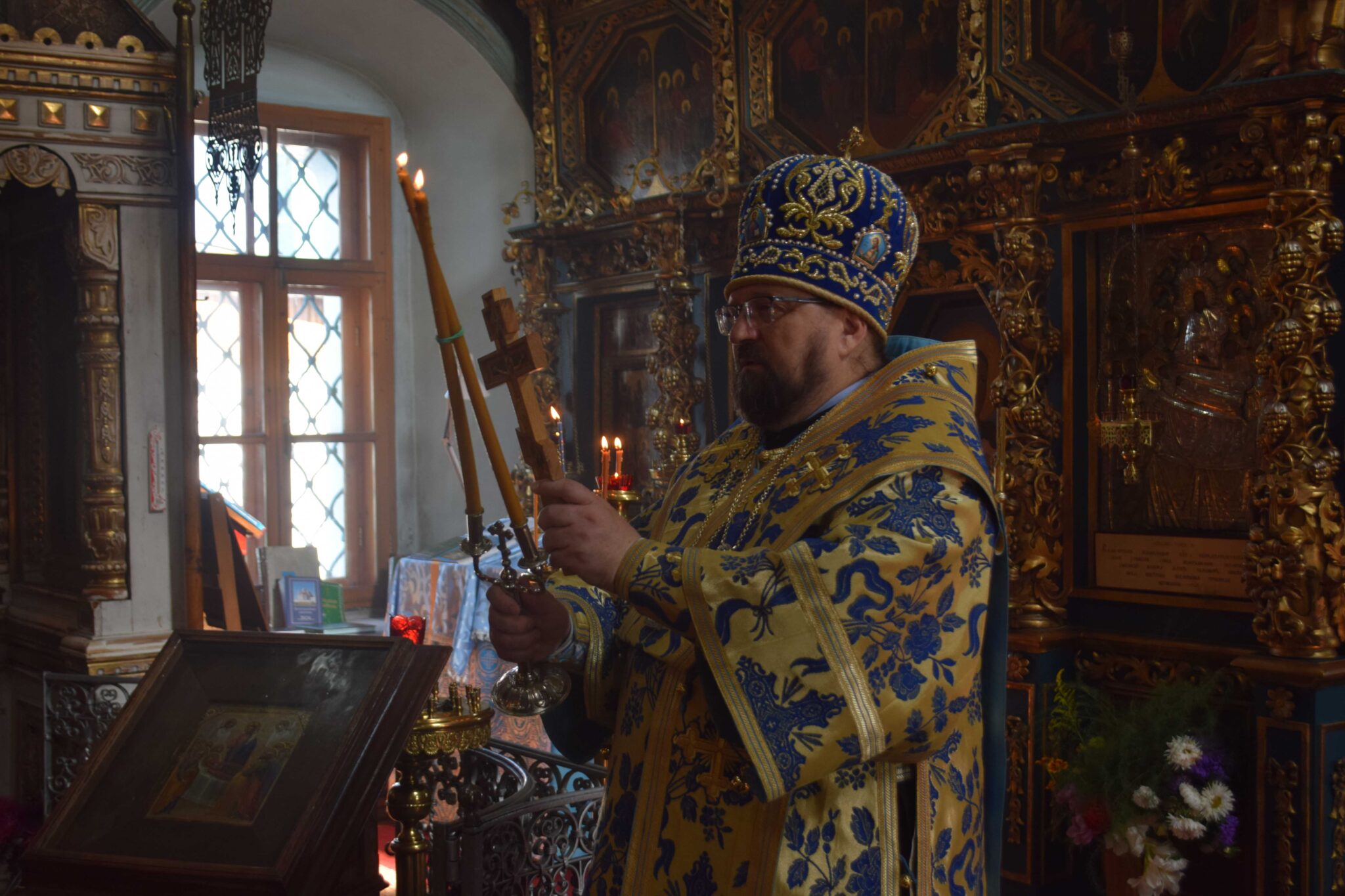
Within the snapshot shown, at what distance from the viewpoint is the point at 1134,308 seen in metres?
4.68

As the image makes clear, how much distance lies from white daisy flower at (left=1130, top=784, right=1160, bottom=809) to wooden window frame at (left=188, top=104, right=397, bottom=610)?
16.8 ft

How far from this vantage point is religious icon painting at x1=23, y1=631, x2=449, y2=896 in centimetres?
219

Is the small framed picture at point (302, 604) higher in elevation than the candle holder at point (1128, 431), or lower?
lower

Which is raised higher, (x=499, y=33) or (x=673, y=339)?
(x=499, y=33)

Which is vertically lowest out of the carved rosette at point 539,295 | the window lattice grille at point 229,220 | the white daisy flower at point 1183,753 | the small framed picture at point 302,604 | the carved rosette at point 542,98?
the white daisy flower at point 1183,753

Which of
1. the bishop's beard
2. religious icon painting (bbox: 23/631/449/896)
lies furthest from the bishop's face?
religious icon painting (bbox: 23/631/449/896)

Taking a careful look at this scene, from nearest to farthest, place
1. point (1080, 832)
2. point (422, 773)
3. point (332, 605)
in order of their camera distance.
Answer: point (422, 773) < point (1080, 832) < point (332, 605)

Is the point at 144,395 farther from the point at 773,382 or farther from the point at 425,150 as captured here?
the point at 425,150

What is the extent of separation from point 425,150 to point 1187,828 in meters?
5.86

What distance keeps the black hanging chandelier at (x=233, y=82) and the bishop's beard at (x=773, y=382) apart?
7.45ft

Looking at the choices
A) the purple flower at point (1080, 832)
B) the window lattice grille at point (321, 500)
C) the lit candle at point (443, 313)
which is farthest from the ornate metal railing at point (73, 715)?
the window lattice grille at point (321, 500)

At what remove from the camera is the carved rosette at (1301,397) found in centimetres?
400

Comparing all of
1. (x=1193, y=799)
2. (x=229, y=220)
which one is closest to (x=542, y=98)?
(x=229, y=220)

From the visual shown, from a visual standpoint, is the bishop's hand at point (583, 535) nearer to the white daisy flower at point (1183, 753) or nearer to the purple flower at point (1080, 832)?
the white daisy flower at point (1183, 753)
